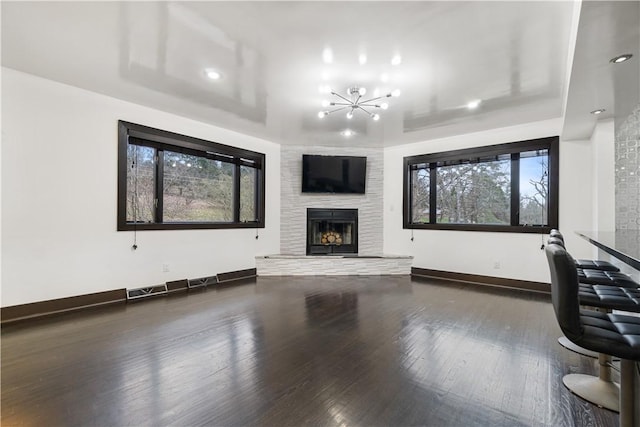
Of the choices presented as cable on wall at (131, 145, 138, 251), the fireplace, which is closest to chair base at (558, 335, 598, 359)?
the fireplace

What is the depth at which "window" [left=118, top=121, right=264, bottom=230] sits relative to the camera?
4.06 meters

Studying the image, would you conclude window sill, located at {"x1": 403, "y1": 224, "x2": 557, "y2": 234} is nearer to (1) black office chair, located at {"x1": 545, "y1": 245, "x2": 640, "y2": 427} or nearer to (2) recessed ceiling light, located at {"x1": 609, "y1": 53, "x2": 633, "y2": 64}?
(2) recessed ceiling light, located at {"x1": 609, "y1": 53, "x2": 633, "y2": 64}

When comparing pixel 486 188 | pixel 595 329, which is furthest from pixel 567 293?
pixel 486 188

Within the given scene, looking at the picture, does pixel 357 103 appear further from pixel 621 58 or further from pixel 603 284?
pixel 603 284

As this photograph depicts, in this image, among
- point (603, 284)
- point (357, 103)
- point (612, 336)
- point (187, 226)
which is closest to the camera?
point (612, 336)

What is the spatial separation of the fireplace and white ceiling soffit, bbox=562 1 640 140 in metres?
3.62

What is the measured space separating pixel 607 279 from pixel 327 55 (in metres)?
2.71

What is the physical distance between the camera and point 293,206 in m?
6.04

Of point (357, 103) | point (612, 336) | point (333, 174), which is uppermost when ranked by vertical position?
point (357, 103)

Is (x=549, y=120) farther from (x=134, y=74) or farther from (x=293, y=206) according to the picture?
(x=134, y=74)

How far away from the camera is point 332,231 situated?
6.25 meters

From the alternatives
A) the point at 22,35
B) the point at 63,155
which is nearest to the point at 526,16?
the point at 22,35

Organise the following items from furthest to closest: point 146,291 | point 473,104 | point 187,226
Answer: point 187,226 → point 146,291 → point 473,104

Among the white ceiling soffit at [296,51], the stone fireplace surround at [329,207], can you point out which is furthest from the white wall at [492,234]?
the white ceiling soffit at [296,51]
